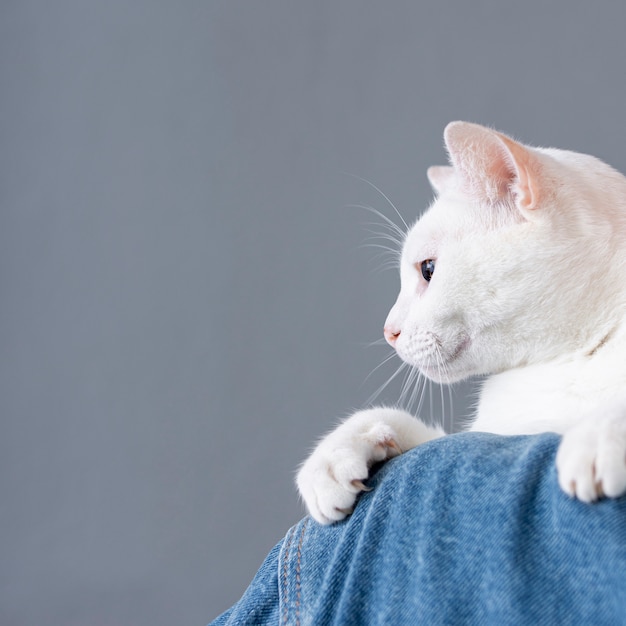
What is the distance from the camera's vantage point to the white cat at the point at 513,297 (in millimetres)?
889

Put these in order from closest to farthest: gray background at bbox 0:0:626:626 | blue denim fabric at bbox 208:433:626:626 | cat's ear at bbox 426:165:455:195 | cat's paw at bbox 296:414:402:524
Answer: blue denim fabric at bbox 208:433:626:626
cat's paw at bbox 296:414:402:524
cat's ear at bbox 426:165:455:195
gray background at bbox 0:0:626:626

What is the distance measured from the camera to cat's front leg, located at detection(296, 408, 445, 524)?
0.76 m

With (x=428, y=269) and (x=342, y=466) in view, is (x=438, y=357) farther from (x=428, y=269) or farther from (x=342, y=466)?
(x=342, y=466)

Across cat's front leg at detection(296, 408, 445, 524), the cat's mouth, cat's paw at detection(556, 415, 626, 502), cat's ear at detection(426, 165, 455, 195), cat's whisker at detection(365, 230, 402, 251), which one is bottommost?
cat's front leg at detection(296, 408, 445, 524)

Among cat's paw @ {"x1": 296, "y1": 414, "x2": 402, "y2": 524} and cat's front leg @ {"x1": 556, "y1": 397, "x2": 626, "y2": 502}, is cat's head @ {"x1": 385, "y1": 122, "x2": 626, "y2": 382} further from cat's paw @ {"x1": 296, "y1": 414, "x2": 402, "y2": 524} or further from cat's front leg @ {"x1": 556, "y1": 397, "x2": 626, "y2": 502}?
cat's front leg @ {"x1": 556, "y1": 397, "x2": 626, "y2": 502}

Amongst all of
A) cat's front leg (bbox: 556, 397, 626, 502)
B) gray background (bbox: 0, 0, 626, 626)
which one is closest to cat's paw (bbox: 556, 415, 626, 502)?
cat's front leg (bbox: 556, 397, 626, 502)

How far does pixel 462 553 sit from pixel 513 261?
472 millimetres

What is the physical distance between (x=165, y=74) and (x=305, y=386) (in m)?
1.04

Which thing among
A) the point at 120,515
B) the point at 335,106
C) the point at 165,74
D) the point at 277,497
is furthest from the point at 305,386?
the point at 165,74

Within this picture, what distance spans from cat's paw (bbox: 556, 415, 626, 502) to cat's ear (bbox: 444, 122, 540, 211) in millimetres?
443

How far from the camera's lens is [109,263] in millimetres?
2322

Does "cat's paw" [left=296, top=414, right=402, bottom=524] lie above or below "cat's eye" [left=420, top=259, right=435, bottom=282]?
below

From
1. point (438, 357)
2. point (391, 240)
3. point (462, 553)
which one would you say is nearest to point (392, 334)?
point (438, 357)

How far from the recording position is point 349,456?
814 mm
